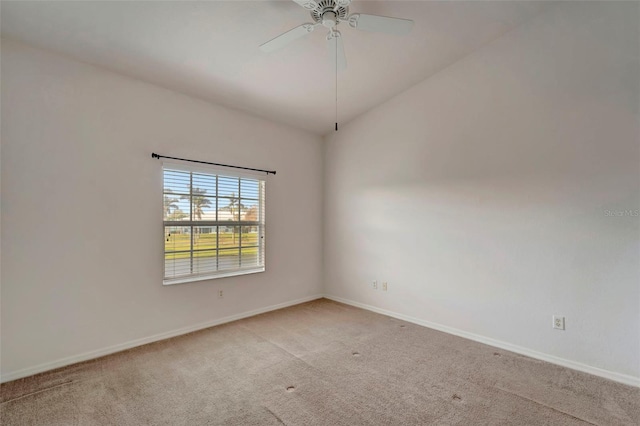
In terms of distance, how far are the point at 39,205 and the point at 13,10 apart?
58.0 inches

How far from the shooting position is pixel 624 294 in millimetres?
2438

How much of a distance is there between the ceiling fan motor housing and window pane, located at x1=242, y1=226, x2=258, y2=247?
2.68 metres

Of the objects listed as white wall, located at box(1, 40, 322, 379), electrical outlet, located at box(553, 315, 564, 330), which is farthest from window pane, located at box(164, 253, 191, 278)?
electrical outlet, located at box(553, 315, 564, 330)

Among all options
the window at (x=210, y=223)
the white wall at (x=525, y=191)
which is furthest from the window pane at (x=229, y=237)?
the white wall at (x=525, y=191)

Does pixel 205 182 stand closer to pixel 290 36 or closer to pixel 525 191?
pixel 290 36

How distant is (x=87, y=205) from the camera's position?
9.15 feet

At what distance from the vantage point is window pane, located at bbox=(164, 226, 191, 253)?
331cm

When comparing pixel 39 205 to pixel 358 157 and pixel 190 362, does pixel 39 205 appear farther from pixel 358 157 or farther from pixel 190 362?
pixel 358 157

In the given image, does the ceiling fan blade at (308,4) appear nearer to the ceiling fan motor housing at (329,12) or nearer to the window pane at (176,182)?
the ceiling fan motor housing at (329,12)

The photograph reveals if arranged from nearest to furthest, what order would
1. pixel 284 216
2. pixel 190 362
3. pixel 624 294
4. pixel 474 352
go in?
pixel 624 294
pixel 190 362
pixel 474 352
pixel 284 216

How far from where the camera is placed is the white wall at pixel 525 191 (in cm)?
247

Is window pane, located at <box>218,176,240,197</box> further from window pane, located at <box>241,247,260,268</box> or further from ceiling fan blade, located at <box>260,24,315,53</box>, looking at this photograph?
ceiling fan blade, located at <box>260,24,315,53</box>

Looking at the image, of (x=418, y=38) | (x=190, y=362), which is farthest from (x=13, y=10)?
(x=418, y=38)

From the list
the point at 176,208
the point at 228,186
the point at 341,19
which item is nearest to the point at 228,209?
the point at 228,186
